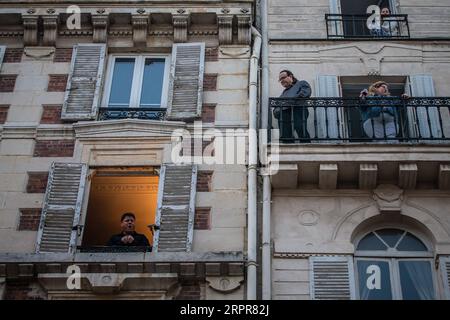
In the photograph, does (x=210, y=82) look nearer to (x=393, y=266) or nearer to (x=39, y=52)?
(x=39, y=52)

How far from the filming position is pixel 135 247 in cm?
958

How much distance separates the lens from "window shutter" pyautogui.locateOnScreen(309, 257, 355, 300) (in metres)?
9.14

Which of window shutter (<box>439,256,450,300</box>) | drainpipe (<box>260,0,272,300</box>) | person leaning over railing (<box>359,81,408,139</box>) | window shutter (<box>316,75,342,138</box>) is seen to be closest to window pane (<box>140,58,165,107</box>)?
drainpipe (<box>260,0,272,300</box>)

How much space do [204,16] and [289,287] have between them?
4.88m

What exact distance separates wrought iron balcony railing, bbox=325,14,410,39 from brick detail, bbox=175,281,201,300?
17.0 feet

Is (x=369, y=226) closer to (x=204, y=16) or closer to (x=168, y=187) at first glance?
(x=168, y=187)

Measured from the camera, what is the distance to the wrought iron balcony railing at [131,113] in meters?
11.0

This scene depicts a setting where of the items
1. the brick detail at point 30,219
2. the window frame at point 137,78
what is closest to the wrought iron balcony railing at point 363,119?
the window frame at point 137,78

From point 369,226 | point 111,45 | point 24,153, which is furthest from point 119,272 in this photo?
point 111,45

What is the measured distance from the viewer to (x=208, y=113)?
10961 millimetres

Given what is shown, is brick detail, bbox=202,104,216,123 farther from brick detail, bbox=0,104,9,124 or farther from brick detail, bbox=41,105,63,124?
brick detail, bbox=0,104,9,124

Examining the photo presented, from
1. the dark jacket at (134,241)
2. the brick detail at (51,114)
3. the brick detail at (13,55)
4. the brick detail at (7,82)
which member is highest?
the brick detail at (13,55)

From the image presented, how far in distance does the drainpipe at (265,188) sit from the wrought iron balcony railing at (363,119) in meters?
0.22

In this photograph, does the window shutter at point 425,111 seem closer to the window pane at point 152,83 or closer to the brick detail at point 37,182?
the window pane at point 152,83
